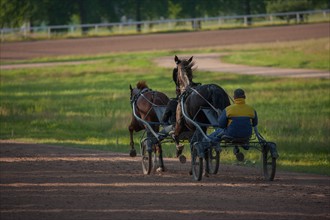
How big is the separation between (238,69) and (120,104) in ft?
52.0

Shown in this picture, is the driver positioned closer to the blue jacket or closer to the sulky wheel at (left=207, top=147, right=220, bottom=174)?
the blue jacket

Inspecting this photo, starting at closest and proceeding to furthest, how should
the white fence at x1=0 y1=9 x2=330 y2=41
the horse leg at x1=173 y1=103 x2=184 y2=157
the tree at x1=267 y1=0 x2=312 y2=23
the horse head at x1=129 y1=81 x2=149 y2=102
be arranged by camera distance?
1. the horse leg at x1=173 y1=103 x2=184 y2=157
2. the horse head at x1=129 y1=81 x2=149 y2=102
3. the white fence at x1=0 y1=9 x2=330 y2=41
4. the tree at x1=267 y1=0 x2=312 y2=23

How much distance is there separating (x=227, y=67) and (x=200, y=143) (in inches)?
1386

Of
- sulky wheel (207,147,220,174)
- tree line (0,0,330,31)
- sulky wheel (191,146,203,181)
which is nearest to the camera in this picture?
sulky wheel (191,146,203,181)

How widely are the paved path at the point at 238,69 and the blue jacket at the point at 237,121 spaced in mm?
26021

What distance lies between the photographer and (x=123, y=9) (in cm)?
9094

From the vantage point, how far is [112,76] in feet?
159

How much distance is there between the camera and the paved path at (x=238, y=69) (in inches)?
1745

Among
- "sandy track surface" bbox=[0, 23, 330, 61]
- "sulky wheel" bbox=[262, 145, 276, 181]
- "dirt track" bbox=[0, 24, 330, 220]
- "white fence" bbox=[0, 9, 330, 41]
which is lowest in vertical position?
"dirt track" bbox=[0, 24, 330, 220]

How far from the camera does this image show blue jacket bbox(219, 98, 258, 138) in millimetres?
15719

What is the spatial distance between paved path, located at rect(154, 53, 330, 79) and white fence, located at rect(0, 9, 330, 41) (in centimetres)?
2094

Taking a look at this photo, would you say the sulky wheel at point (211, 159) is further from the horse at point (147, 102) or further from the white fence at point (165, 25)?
the white fence at point (165, 25)

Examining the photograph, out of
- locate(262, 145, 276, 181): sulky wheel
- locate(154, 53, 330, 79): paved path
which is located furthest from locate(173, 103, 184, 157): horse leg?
locate(154, 53, 330, 79): paved path

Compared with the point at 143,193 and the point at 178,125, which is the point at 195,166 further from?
the point at 143,193
